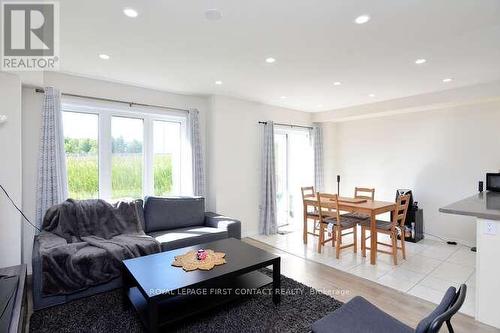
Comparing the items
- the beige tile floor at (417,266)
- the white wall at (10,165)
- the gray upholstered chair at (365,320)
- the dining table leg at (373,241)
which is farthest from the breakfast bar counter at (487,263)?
the white wall at (10,165)

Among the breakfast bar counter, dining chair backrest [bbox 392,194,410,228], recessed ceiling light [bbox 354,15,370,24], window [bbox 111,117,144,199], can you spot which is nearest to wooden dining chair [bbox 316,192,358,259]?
dining chair backrest [bbox 392,194,410,228]

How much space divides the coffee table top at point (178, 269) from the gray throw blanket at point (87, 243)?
41 cm

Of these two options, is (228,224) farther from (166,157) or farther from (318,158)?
(318,158)

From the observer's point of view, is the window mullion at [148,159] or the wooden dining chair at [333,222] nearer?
the wooden dining chair at [333,222]

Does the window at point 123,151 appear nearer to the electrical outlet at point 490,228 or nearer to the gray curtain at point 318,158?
the gray curtain at point 318,158

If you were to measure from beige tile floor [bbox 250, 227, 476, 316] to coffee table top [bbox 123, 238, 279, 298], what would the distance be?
148 cm

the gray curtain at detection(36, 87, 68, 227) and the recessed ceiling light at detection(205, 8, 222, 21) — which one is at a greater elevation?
the recessed ceiling light at detection(205, 8, 222, 21)

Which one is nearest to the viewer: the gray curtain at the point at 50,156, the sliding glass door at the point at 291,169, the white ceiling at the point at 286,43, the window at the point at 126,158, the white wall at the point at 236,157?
the white ceiling at the point at 286,43

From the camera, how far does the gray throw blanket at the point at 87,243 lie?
245 cm

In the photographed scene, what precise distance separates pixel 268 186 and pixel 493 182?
3.29 meters

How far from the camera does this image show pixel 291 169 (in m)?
5.79

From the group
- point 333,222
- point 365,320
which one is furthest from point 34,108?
point 333,222

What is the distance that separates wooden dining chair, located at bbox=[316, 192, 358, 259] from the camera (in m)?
3.75

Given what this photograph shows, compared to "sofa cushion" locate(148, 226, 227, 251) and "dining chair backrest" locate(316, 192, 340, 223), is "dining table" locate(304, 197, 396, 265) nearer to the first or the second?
"dining chair backrest" locate(316, 192, 340, 223)
